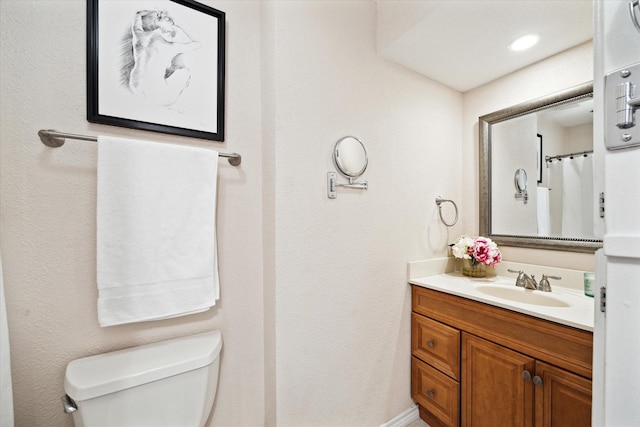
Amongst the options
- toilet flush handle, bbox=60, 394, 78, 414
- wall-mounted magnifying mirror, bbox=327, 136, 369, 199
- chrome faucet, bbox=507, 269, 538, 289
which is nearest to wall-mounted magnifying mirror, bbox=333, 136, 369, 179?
wall-mounted magnifying mirror, bbox=327, 136, 369, 199

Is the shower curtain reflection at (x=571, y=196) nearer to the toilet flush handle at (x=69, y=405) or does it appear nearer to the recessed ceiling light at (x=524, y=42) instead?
the recessed ceiling light at (x=524, y=42)

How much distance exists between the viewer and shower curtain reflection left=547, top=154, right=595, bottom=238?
1357 mm

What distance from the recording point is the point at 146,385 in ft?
3.00

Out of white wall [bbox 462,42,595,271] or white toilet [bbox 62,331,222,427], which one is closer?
white toilet [bbox 62,331,222,427]

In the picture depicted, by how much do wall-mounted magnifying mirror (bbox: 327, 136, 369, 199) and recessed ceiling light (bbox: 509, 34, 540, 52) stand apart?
0.92 meters

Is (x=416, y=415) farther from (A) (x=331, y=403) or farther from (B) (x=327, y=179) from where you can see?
(B) (x=327, y=179)

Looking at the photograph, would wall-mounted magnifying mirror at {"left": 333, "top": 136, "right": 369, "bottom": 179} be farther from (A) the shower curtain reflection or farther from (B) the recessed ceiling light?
(A) the shower curtain reflection

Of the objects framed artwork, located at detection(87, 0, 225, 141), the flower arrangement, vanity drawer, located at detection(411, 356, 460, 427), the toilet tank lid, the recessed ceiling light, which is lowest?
vanity drawer, located at detection(411, 356, 460, 427)

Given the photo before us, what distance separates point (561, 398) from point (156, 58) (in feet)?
6.52

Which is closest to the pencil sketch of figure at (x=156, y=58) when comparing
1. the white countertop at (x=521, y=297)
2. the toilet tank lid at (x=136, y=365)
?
the toilet tank lid at (x=136, y=365)

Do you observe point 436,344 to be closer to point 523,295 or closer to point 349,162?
point 523,295

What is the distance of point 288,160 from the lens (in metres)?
1.20

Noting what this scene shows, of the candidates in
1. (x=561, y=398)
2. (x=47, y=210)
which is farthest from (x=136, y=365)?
(x=561, y=398)

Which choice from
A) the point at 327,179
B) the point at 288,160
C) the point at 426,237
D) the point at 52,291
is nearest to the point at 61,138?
the point at 52,291
